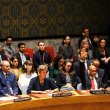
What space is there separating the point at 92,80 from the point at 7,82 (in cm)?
147

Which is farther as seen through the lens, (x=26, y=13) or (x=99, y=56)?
(x=26, y=13)

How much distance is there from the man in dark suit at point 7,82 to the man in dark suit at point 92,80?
4.05ft

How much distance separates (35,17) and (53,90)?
14.6 ft

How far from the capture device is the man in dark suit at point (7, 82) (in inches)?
269

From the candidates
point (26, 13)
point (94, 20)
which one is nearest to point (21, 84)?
point (26, 13)

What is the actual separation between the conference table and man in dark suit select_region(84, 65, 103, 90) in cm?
Answer: 98

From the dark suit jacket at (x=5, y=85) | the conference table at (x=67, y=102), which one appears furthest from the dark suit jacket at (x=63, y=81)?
the conference table at (x=67, y=102)

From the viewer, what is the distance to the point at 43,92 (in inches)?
249

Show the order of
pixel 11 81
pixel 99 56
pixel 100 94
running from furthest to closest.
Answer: pixel 99 56, pixel 11 81, pixel 100 94

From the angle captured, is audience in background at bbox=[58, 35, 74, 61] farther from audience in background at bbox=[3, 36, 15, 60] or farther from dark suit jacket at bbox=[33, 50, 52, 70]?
audience in background at bbox=[3, 36, 15, 60]

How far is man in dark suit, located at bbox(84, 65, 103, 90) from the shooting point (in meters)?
7.26

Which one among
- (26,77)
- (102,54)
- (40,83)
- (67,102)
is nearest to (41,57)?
(102,54)

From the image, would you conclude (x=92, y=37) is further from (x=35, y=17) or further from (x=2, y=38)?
(x=2, y=38)

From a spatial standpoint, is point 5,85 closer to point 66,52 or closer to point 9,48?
point 9,48
